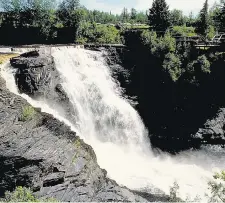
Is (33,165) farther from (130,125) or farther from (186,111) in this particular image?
(186,111)

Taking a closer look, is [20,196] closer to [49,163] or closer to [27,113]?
[49,163]

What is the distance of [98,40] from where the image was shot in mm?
51750

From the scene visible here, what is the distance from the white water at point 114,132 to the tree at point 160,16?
2163 cm

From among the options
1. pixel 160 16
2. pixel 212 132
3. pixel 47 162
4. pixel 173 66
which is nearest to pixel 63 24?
pixel 160 16

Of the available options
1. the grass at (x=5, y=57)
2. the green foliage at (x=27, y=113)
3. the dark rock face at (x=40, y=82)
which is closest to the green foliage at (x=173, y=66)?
the dark rock face at (x=40, y=82)

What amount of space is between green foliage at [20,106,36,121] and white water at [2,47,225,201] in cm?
532

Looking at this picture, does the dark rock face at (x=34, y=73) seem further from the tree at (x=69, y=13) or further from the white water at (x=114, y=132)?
the tree at (x=69, y=13)

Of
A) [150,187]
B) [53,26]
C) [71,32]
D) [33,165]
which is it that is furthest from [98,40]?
[33,165]

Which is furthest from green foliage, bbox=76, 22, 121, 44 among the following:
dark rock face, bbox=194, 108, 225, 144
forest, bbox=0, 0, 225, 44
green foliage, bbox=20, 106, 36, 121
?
green foliage, bbox=20, 106, 36, 121

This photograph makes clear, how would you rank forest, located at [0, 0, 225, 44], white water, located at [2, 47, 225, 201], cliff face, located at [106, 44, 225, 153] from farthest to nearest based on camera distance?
forest, located at [0, 0, 225, 44] < cliff face, located at [106, 44, 225, 153] < white water, located at [2, 47, 225, 201]

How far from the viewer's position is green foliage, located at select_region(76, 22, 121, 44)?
163 ft

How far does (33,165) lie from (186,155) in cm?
1990

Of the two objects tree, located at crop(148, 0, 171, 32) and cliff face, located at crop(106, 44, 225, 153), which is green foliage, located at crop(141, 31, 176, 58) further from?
tree, located at crop(148, 0, 171, 32)

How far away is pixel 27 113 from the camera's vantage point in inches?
924
